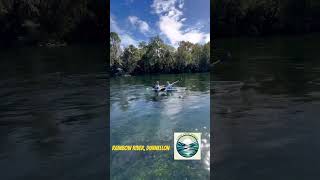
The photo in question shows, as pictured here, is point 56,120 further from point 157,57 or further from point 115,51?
point 157,57

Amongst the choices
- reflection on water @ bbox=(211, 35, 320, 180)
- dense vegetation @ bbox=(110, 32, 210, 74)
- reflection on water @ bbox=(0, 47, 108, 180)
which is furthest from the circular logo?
reflection on water @ bbox=(0, 47, 108, 180)

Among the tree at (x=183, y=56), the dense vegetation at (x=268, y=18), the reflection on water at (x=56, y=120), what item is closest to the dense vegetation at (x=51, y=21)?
the reflection on water at (x=56, y=120)

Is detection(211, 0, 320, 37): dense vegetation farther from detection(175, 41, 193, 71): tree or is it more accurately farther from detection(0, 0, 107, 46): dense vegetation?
detection(0, 0, 107, 46): dense vegetation

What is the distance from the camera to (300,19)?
4535 millimetres

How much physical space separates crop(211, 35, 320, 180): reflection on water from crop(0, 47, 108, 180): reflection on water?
3.95ft

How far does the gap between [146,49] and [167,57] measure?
22 centimetres

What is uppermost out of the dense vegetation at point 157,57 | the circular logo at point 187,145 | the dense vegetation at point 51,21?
the dense vegetation at point 51,21

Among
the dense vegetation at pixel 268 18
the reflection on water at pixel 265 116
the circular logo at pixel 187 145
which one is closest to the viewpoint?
the circular logo at pixel 187 145

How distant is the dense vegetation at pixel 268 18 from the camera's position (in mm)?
4465

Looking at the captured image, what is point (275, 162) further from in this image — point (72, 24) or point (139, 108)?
point (72, 24)

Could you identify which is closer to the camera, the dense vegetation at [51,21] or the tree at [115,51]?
the tree at [115,51]

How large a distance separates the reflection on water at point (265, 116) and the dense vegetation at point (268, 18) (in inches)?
7.0

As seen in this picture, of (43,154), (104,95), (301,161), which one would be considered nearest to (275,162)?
(301,161)

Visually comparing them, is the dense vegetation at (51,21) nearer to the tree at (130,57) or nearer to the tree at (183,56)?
the tree at (130,57)
